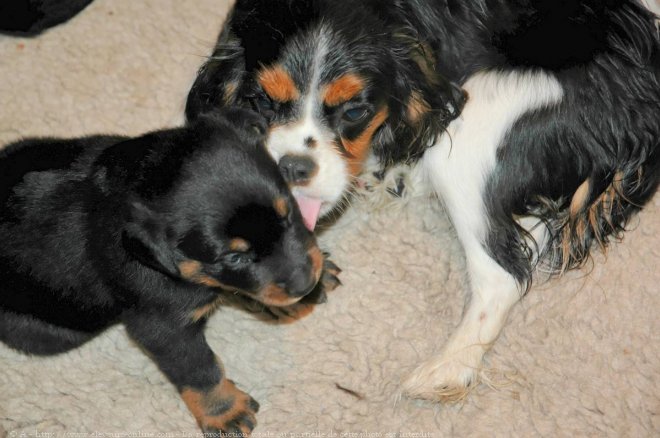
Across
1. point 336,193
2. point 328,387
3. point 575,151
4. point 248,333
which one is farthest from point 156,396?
point 575,151

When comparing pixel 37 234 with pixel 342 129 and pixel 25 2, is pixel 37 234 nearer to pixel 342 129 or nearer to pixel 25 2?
pixel 342 129

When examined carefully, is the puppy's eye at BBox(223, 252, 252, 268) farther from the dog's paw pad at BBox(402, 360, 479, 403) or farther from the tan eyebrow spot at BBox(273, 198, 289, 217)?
the dog's paw pad at BBox(402, 360, 479, 403)

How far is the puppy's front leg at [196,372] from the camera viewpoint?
2.62m

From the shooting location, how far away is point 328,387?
307cm

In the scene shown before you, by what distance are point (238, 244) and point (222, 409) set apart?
0.85m

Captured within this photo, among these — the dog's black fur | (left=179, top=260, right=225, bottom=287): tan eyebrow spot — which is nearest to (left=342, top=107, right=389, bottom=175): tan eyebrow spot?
(left=179, top=260, right=225, bottom=287): tan eyebrow spot

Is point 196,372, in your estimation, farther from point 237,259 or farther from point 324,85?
point 324,85

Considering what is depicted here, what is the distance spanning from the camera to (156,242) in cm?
229

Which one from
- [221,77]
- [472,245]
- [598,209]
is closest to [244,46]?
[221,77]

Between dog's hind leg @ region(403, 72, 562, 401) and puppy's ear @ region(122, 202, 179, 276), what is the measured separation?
118 centimetres

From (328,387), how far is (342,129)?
3.27 feet

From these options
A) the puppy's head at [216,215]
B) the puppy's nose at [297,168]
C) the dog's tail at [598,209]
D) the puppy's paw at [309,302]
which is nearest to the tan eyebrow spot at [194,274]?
the puppy's head at [216,215]

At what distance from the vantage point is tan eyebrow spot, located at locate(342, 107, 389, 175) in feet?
9.61

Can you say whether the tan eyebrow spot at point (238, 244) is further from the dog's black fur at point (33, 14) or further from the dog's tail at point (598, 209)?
the dog's black fur at point (33, 14)
